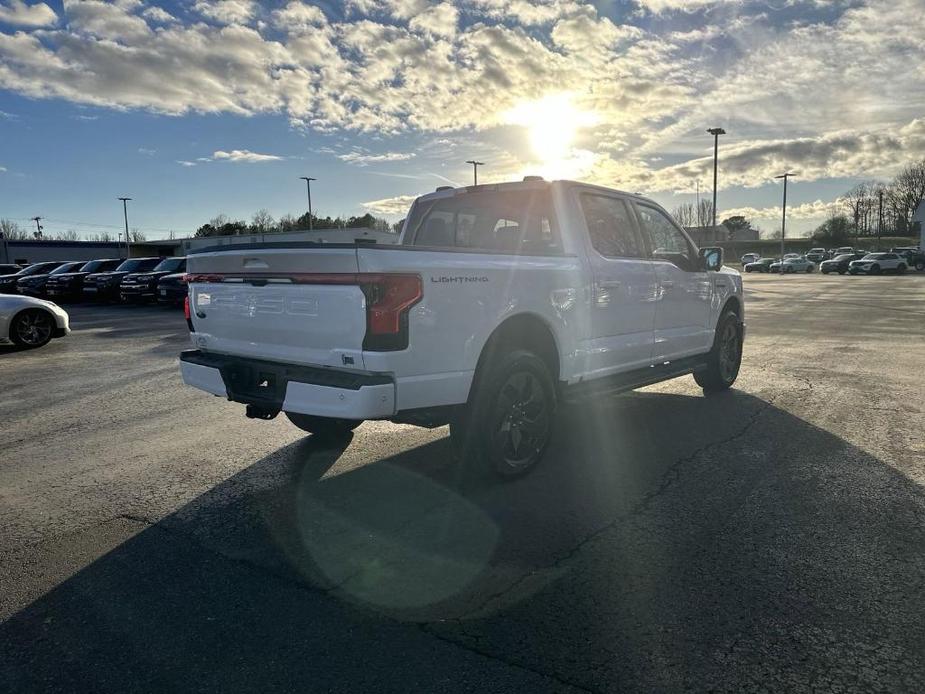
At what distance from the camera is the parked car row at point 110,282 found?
21.8 metres

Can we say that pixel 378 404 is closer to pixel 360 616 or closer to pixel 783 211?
pixel 360 616

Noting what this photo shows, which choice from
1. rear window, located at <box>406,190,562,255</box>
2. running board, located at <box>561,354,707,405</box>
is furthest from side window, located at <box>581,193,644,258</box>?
running board, located at <box>561,354,707,405</box>

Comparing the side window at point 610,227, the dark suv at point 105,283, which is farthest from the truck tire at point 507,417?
the dark suv at point 105,283

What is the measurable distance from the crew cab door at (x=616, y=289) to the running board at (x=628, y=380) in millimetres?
68

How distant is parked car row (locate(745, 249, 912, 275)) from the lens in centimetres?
4784

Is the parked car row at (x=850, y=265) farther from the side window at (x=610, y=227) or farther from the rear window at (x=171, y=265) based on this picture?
the side window at (x=610, y=227)

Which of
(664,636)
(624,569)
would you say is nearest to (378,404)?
(624,569)

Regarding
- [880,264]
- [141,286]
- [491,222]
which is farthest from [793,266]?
[491,222]

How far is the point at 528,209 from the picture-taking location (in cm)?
539

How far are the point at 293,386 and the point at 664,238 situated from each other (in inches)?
162

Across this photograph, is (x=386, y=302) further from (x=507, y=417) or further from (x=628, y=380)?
(x=628, y=380)

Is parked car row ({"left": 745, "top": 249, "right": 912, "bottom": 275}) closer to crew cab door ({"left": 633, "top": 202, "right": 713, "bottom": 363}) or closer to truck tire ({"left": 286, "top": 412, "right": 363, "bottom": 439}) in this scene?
crew cab door ({"left": 633, "top": 202, "right": 713, "bottom": 363})

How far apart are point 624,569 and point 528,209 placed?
10.1ft

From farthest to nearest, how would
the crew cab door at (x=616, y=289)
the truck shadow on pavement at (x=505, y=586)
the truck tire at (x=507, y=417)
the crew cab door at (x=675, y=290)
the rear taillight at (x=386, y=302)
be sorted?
the crew cab door at (x=675, y=290), the crew cab door at (x=616, y=289), the truck tire at (x=507, y=417), the rear taillight at (x=386, y=302), the truck shadow on pavement at (x=505, y=586)
